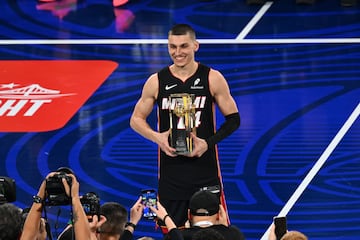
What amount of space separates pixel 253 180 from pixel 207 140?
3334mm

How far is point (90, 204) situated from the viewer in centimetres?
739

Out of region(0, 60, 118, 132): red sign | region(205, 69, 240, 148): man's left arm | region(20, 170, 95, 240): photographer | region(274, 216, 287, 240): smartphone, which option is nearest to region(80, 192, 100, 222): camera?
region(20, 170, 95, 240): photographer

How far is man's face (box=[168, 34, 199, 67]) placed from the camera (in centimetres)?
830

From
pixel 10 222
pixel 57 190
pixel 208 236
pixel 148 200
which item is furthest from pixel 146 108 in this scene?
pixel 208 236

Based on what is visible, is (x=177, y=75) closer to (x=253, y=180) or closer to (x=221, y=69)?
(x=253, y=180)

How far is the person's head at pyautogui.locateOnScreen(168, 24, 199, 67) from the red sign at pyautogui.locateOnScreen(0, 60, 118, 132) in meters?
4.99

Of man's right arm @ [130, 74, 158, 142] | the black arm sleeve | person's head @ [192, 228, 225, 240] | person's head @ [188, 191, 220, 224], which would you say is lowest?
person's head @ [188, 191, 220, 224]

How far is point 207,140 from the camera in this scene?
8273mm

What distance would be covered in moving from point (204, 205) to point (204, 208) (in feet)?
0.07

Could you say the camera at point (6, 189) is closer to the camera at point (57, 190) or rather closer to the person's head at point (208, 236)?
the camera at point (57, 190)

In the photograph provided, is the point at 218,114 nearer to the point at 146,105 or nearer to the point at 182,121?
the point at 146,105

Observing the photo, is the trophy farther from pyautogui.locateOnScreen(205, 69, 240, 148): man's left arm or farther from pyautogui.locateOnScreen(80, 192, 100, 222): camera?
pyautogui.locateOnScreen(80, 192, 100, 222): camera

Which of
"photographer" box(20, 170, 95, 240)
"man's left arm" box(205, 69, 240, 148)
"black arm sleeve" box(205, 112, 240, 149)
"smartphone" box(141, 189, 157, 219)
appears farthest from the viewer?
"man's left arm" box(205, 69, 240, 148)

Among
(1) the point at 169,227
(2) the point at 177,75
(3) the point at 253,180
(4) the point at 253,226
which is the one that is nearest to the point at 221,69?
(3) the point at 253,180
